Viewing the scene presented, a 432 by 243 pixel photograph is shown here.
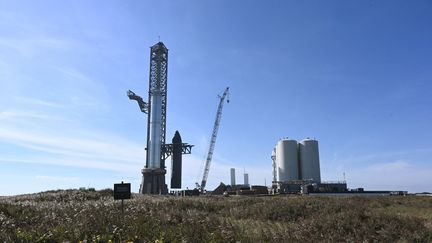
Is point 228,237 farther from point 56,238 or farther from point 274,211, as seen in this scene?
point 274,211

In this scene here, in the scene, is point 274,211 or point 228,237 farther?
point 274,211

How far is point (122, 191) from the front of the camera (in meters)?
22.2

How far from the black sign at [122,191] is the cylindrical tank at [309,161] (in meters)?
125

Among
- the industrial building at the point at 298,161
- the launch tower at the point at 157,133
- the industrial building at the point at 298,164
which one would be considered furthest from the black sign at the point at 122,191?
the industrial building at the point at 298,161

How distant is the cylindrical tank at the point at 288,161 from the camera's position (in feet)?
469

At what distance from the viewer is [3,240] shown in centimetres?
1067

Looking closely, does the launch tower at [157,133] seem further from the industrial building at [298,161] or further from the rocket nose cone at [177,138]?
the industrial building at [298,161]

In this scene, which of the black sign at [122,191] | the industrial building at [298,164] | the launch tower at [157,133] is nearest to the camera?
the black sign at [122,191]

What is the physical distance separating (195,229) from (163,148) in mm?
104900

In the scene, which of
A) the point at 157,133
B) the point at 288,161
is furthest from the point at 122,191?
the point at 288,161

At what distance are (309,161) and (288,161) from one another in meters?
7.15

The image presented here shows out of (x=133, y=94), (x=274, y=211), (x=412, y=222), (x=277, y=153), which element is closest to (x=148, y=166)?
(x=133, y=94)

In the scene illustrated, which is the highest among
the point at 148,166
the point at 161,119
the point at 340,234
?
the point at 161,119

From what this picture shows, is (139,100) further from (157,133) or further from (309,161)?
(309,161)
